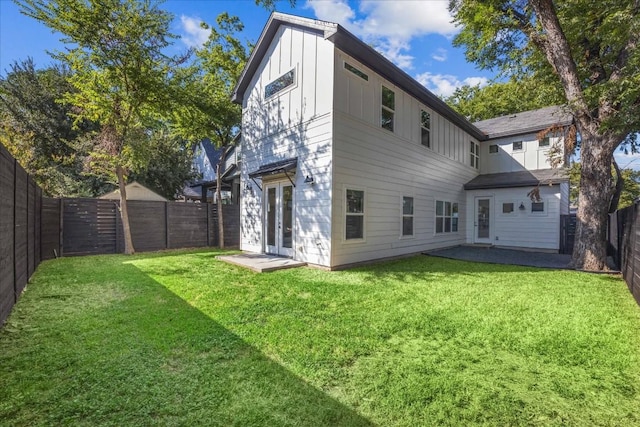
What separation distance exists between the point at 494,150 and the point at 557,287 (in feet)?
30.8

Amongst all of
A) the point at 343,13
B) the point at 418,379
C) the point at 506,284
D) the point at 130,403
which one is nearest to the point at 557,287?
the point at 506,284

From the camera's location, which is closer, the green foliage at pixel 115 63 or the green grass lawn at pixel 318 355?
the green grass lawn at pixel 318 355

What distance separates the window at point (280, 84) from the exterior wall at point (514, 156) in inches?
399

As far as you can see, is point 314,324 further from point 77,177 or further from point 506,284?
point 77,177

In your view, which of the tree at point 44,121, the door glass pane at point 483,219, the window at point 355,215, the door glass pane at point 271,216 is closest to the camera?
the window at point 355,215

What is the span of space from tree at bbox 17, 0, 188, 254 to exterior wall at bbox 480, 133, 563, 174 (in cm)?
1323

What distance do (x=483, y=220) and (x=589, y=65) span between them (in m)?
6.01

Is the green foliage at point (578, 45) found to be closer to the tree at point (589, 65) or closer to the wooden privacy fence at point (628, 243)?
the tree at point (589, 65)

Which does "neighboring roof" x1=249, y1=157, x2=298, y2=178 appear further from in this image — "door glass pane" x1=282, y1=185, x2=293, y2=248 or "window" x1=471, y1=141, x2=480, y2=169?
"window" x1=471, y1=141, x2=480, y2=169

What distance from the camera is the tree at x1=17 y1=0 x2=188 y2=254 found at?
7.64 m

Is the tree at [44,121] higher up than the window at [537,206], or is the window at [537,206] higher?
the tree at [44,121]

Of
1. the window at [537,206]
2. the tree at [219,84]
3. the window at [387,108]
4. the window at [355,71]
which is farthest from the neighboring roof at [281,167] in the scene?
the window at [537,206]

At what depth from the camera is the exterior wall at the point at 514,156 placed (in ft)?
38.1

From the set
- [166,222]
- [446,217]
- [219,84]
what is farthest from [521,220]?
[166,222]
